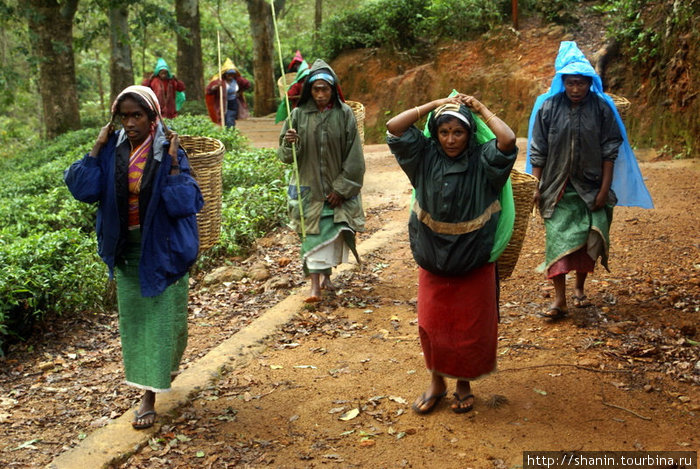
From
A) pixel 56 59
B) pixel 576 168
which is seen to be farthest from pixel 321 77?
pixel 56 59

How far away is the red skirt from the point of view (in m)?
4.00

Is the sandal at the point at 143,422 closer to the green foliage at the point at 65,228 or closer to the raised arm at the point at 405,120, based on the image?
the green foliage at the point at 65,228

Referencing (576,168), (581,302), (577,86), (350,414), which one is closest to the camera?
(350,414)

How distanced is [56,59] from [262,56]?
21.5ft

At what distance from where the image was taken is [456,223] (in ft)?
12.9

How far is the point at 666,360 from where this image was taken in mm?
4703

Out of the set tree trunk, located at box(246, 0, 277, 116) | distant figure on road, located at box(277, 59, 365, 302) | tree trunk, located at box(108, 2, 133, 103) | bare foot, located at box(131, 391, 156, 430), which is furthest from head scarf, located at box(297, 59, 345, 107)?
tree trunk, located at box(246, 0, 277, 116)

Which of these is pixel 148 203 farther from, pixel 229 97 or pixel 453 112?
pixel 229 97

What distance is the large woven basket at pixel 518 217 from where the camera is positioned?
5.10 m

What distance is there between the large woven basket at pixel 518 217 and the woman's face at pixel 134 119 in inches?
101

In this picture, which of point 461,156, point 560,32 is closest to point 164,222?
point 461,156

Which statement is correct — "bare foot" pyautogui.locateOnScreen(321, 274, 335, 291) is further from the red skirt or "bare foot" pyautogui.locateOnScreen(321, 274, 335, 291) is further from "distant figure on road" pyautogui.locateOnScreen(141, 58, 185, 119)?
"distant figure on road" pyautogui.locateOnScreen(141, 58, 185, 119)

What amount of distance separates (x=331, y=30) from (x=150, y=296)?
1630cm

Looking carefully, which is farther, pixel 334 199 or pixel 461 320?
pixel 334 199
